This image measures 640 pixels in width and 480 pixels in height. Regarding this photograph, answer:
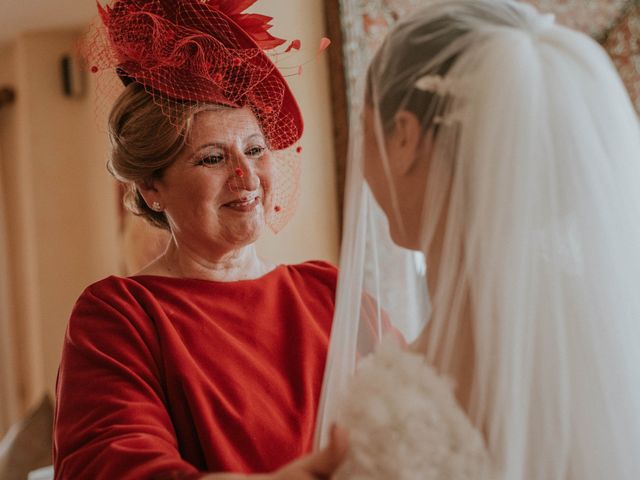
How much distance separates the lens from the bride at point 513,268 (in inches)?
36.2

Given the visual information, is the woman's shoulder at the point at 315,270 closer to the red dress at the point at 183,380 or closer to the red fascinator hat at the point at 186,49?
the red dress at the point at 183,380

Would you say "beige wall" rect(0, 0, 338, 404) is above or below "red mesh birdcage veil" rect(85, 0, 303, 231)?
below

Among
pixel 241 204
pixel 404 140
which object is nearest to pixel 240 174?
pixel 241 204

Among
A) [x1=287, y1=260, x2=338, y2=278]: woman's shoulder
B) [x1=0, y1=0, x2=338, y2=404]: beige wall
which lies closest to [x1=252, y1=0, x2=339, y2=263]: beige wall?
[x1=287, y1=260, x2=338, y2=278]: woman's shoulder

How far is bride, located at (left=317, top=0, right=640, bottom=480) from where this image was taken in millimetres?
918

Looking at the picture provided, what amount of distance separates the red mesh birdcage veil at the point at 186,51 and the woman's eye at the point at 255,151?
0.09 m

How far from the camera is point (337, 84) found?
2.77 meters

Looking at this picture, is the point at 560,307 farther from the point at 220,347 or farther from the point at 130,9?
the point at 130,9

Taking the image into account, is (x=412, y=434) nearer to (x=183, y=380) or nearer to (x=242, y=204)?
(x=183, y=380)

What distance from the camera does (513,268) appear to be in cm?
94

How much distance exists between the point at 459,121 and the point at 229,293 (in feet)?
2.55

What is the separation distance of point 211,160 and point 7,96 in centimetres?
334

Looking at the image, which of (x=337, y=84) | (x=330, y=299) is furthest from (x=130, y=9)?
(x=337, y=84)

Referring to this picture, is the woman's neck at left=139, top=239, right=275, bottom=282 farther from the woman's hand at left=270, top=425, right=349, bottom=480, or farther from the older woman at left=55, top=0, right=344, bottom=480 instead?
the woman's hand at left=270, top=425, right=349, bottom=480
